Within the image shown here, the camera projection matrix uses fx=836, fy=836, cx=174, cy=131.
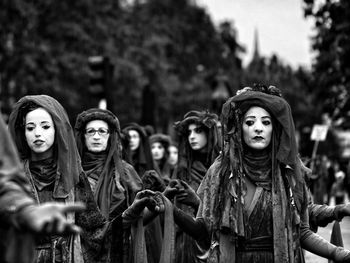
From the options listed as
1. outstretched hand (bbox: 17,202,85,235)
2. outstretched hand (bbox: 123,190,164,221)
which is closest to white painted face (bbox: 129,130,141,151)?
outstretched hand (bbox: 123,190,164,221)

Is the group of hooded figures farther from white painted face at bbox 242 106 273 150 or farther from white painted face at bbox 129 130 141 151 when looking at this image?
white painted face at bbox 129 130 141 151

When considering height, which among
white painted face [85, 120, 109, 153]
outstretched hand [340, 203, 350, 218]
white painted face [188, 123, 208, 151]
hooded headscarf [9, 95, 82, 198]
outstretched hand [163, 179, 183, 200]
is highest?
white painted face [188, 123, 208, 151]

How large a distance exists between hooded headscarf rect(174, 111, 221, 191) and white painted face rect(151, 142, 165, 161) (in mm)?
3764

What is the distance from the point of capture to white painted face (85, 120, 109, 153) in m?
8.46

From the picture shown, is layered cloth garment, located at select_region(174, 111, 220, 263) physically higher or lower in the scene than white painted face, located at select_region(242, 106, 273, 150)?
higher

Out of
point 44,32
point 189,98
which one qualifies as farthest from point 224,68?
point 44,32

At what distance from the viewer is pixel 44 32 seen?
3709cm

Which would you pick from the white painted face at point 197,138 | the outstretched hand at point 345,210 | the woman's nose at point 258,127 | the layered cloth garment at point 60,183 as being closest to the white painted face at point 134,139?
the white painted face at point 197,138

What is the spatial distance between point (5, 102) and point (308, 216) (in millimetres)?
30362

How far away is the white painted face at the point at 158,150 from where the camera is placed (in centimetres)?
1444

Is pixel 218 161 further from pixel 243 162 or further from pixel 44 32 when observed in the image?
pixel 44 32

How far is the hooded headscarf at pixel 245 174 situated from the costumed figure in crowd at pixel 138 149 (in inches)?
227

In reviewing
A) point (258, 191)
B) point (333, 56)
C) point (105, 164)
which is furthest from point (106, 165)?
point (333, 56)

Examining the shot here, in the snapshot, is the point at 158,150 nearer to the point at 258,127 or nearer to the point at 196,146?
the point at 196,146
